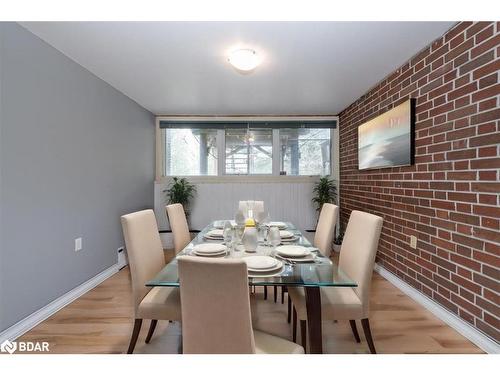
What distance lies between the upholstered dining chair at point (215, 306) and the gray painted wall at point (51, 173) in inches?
63.8

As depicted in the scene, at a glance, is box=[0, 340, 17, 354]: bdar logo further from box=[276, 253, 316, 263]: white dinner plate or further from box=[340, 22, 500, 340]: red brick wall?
box=[340, 22, 500, 340]: red brick wall

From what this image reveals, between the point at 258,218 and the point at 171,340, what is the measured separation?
1111mm

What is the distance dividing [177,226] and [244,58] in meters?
1.59

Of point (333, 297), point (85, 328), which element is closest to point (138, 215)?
point (85, 328)

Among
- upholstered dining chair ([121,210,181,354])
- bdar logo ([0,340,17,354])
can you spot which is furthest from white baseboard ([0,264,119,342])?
upholstered dining chair ([121,210,181,354])

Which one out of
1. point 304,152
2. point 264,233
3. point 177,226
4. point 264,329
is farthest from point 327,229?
point 304,152

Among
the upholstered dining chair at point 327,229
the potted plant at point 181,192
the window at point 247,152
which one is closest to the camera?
the upholstered dining chair at point 327,229

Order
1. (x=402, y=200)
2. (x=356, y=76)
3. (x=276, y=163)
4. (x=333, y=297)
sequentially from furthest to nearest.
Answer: (x=276, y=163) → (x=356, y=76) → (x=402, y=200) → (x=333, y=297)

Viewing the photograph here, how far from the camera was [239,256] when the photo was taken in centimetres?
158

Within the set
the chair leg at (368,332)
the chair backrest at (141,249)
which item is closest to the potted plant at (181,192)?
the chair backrest at (141,249)

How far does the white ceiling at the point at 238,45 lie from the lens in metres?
1.94

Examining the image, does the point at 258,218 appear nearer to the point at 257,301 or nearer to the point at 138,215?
the point at 257,301

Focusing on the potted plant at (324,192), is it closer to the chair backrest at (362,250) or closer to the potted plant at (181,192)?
the potted plant at (181,192)

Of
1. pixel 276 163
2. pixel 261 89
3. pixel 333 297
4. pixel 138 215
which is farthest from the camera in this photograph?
pixel 276 163
